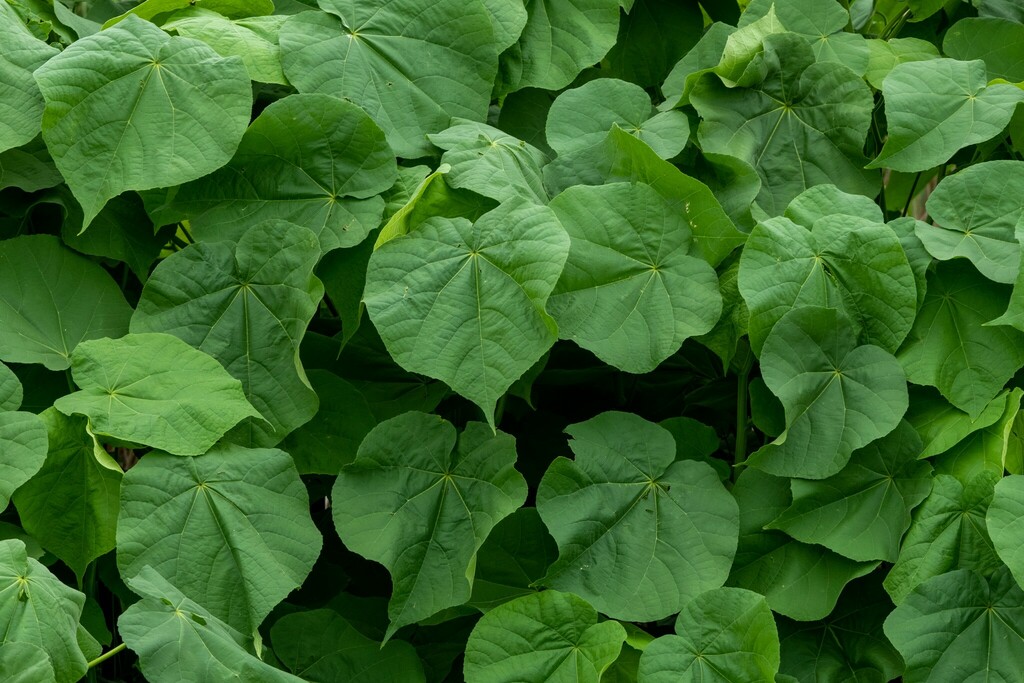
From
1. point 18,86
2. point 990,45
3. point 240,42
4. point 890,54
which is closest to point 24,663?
point 18,86

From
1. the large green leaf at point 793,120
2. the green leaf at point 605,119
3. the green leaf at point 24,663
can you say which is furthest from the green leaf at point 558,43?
the green leaf at point 24,663

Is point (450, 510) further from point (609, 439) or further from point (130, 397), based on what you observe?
point (130, 397)

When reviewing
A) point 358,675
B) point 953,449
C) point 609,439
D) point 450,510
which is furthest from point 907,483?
point 358,675

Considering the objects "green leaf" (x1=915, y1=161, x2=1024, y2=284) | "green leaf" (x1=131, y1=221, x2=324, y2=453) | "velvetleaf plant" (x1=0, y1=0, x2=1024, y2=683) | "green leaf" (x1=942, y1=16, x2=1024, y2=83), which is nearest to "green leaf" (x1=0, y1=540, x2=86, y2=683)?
"velvetleaf plant" (x1=0, y1=0, x2=1024, y2=683)

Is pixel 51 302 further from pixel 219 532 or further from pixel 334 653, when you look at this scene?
pixel 334 653

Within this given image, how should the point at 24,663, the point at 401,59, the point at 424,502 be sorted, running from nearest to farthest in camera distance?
the point at 24,663, the point at 424,502, the point at 401,59
